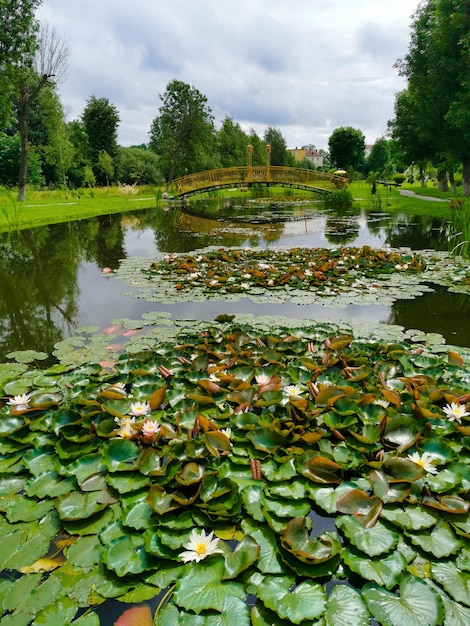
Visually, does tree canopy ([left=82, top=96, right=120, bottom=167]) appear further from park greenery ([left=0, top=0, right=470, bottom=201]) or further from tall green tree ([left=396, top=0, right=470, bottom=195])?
tall green tree ([left=396, top=0, right=470, bottom=195])

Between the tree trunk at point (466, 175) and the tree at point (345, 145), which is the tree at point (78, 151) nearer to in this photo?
the tree trunk at point (466, 175)

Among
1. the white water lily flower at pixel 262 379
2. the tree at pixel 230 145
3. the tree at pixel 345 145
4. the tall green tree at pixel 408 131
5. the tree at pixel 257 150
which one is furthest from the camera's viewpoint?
the tree at pixel 345 145

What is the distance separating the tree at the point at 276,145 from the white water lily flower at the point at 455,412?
51.9m

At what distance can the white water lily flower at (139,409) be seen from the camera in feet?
6.06

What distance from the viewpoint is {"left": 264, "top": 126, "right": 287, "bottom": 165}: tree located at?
162 ft

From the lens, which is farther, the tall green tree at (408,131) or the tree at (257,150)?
the tree at (257,150)

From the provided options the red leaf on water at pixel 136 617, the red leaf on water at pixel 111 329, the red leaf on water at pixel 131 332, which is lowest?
the red leaf on water at pixel 136 617

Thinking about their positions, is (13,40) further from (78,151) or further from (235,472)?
(78,151)

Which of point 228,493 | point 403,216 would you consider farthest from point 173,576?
point 403,216

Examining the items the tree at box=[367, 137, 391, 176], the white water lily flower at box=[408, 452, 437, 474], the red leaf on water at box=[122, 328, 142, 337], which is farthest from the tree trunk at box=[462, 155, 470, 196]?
the tree at box=[367, 137, 391, 176]

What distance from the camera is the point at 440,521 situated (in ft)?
4.28

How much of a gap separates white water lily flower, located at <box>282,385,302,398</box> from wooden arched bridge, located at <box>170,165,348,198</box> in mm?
21782

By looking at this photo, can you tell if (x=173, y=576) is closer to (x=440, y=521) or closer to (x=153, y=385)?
(x=440, y=521)

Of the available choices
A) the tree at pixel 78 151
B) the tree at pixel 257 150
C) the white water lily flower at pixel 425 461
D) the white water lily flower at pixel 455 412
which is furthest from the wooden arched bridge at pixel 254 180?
the white water lily flower at pixel 425 461
